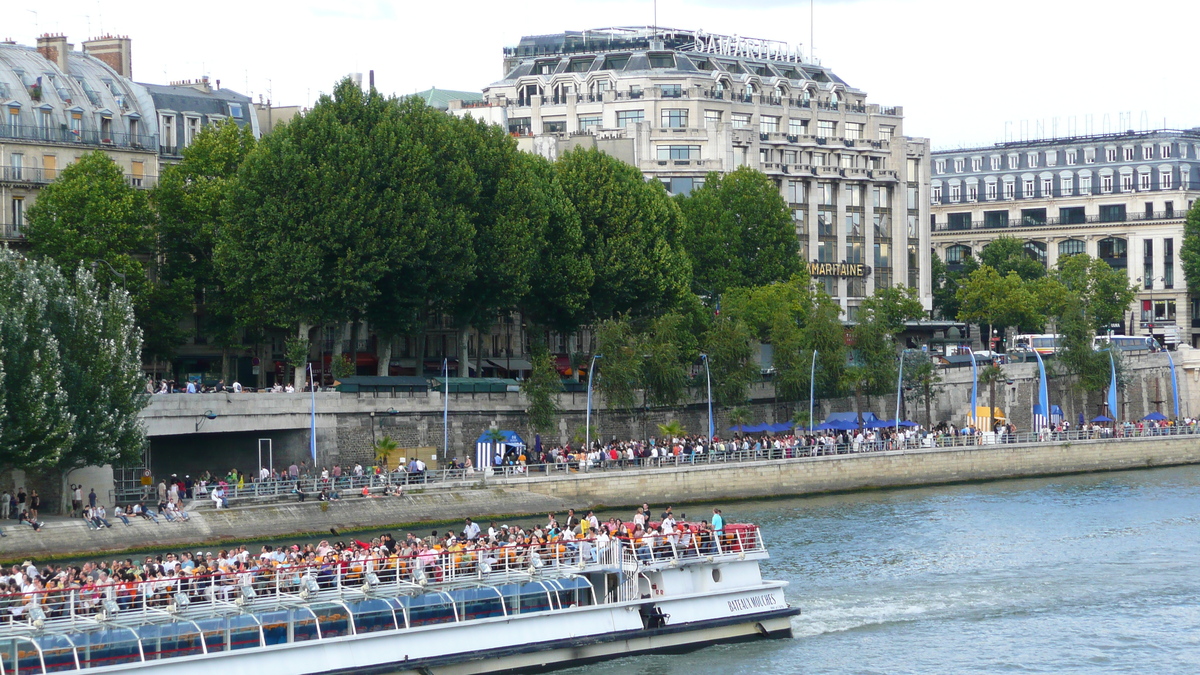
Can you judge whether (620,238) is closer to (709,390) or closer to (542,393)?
(709,390)

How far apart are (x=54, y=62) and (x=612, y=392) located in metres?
31.0

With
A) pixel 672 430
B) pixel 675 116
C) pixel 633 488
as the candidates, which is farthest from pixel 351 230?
pixel 675 116

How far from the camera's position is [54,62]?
276 ft

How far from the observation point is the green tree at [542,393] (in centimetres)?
7825

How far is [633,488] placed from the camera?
73.1 meters

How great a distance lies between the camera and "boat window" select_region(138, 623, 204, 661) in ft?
114

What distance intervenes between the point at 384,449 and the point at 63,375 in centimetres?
1730

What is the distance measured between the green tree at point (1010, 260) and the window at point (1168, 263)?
11733 mm

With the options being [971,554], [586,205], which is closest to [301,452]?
[586,205]

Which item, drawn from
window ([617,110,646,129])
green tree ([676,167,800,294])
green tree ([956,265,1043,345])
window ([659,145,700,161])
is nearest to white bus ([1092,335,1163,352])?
green tree ([956,265,1043,345])

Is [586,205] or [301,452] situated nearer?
[301,452]

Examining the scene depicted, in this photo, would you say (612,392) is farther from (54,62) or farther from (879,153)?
(879,153)

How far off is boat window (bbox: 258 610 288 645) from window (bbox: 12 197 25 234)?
48.2 metres

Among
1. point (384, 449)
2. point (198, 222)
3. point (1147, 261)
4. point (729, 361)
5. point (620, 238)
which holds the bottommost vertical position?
point (384, 449)
